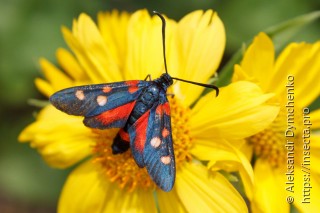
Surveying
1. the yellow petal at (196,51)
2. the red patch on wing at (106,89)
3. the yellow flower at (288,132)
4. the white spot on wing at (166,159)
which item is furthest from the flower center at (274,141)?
the red patch on wing at (106,89)

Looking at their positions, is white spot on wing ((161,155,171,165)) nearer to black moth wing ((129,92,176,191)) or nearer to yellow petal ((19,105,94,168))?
black moth wing ((129,92,176,191))

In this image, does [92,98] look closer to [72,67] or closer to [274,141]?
[72,67]

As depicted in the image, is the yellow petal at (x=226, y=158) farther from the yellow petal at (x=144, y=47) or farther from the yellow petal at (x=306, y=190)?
the yellow petal at (x=144, y=47)

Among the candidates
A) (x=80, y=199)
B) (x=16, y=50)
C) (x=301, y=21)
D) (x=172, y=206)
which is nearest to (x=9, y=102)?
(x=16, y=50)

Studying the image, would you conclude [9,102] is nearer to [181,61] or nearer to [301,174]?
[181,61]

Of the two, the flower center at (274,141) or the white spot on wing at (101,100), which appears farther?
the flower center at (274,141)
